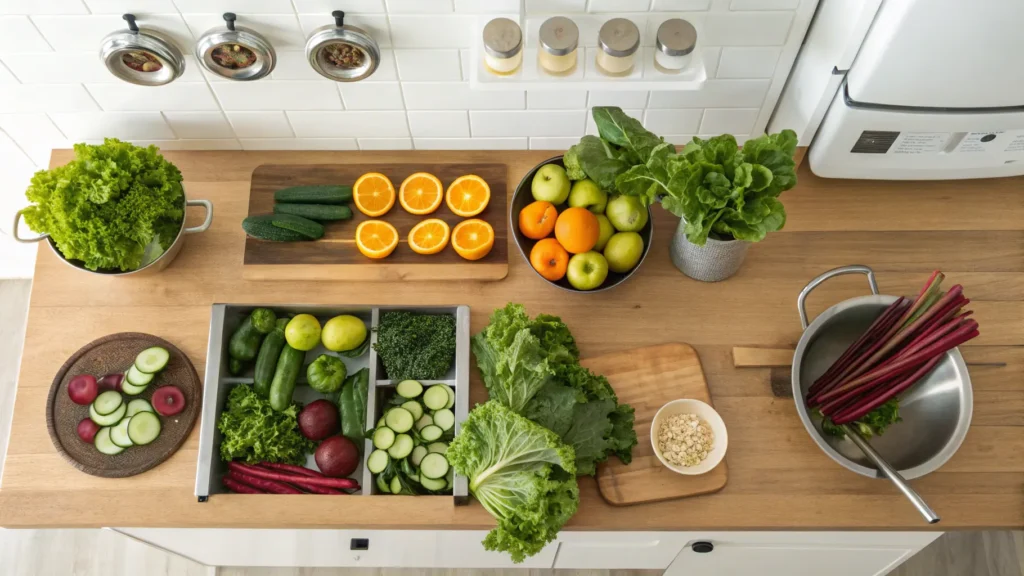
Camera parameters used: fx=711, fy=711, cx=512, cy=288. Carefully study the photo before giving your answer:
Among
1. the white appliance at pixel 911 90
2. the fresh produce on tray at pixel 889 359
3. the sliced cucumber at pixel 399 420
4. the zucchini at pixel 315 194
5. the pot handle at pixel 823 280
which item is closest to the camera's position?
the white appliance at pixel 911 90

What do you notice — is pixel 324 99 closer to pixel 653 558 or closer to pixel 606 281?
pixel 606 281

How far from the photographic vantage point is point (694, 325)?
1.69 meters

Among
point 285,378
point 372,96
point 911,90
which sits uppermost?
point 372,96

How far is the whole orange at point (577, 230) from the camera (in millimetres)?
1566

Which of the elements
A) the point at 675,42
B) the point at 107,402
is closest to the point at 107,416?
the point at 107,402

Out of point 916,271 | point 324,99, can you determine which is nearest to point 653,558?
point 916,271

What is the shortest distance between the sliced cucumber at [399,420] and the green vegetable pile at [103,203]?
0.66 m

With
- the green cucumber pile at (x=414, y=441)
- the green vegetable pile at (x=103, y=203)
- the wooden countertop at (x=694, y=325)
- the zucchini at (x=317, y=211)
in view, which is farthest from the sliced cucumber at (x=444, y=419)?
the green vegetable pile at (x=103, y=203)

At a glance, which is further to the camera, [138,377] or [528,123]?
[528,123]

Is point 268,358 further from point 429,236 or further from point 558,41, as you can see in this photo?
point 558,41

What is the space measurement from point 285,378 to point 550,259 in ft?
2.27

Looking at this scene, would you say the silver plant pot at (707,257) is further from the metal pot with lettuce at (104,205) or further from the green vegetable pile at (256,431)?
the metal pot with lettuce at (104,205)

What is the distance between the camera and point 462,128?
5.87 ft

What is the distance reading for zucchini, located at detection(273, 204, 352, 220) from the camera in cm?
174
